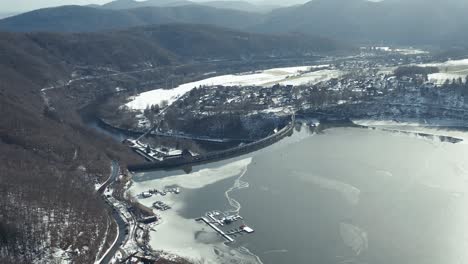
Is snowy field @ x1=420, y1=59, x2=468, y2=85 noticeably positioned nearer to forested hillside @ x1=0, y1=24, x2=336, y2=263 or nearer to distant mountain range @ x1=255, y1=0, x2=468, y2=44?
distant mountain range @ x1=255, y1=0, x2=468, y2=44

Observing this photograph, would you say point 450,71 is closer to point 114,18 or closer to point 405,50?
point 405,50

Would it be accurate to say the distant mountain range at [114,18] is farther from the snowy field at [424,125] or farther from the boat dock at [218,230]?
the boat dock at [218,230]

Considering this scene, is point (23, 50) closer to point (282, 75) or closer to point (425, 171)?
point (282, 75)

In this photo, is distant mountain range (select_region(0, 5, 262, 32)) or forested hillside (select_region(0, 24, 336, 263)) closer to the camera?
forested hillside (select_region(0, 24, 336, 263))

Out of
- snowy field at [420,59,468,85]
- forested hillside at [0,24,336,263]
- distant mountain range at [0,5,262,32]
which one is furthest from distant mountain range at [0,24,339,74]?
distant mountain range at [0,5,262,32]

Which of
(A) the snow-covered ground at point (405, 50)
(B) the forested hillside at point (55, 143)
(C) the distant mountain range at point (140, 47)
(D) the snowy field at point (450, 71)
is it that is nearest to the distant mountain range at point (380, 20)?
(A) the snow-covered ground at point (405, 50)

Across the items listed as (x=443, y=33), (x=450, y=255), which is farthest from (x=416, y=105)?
(x=443, y=33)
